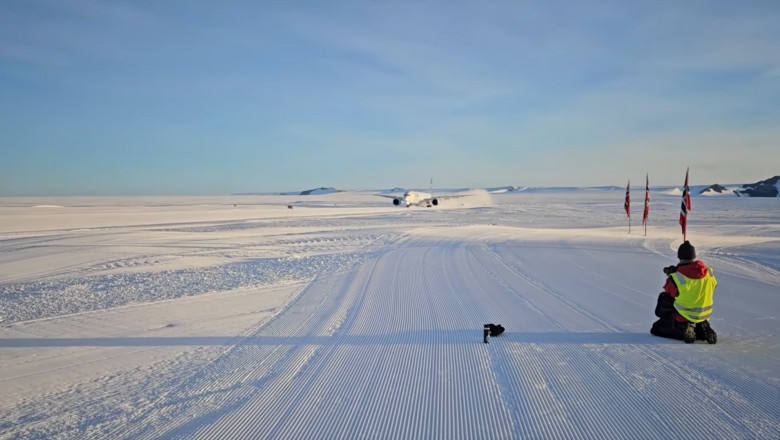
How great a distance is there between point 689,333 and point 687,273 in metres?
0.69

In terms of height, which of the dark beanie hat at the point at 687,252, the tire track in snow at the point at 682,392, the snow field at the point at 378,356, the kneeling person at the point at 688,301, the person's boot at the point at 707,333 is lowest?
the snow field at the point at 378,356

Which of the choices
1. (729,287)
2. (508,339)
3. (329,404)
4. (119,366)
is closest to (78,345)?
(119,366)

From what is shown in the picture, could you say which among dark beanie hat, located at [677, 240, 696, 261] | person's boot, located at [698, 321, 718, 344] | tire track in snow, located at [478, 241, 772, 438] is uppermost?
dark beanie hat, located at [677, 240, 696, 261]

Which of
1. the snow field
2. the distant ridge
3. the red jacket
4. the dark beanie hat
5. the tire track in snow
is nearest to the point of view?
the tire track in snow

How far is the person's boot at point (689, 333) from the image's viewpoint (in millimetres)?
5301

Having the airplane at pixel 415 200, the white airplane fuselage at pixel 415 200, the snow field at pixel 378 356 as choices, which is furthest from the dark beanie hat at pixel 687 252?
the white airplane fuselage at pixel 415 200

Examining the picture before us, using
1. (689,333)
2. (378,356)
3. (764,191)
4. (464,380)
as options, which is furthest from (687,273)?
(764,191)

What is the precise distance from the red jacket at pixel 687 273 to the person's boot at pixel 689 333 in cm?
8

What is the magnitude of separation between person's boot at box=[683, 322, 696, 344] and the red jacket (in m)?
A: 0.08

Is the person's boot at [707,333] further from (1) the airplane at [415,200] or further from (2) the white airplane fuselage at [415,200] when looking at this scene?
(2) the white airplane fuselage at [415,200]

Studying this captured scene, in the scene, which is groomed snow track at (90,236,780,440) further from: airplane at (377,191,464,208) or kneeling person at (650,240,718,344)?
airplane at (377,191,464,208)

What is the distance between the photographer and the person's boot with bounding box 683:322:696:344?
5.30m

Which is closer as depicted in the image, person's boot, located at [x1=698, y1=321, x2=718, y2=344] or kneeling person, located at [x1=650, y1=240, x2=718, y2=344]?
kneeling person, located at [x1=650, y1=240, x2=718, y2=344]

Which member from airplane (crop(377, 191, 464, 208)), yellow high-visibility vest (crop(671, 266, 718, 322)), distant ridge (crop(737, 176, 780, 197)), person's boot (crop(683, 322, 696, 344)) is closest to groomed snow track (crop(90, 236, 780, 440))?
person's boot (crop(683, 322, 696, 344))
